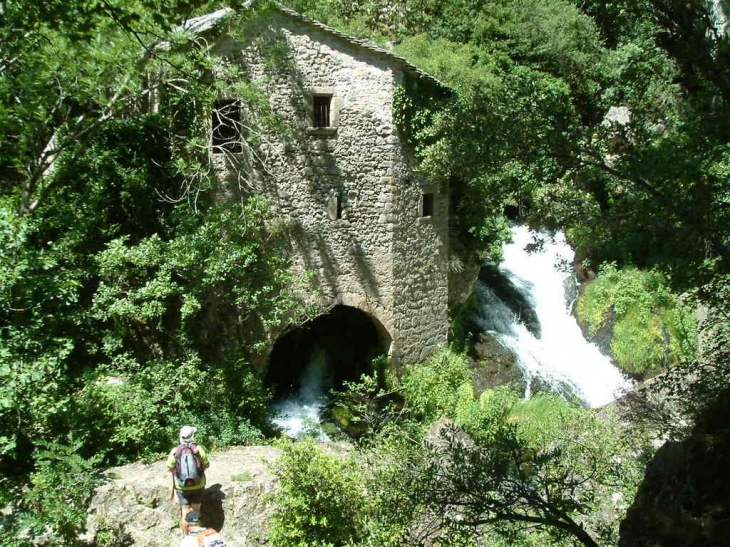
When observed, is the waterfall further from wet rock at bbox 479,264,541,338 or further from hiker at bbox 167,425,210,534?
wet rock at bbox 479,264,541,338

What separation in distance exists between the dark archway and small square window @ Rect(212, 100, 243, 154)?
16.0ft

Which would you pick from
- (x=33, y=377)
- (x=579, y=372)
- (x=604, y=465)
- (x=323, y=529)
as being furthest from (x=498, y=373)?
(x=33, y=377)

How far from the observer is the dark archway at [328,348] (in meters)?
14.2

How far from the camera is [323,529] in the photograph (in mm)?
7070

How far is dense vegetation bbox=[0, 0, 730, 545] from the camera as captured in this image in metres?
5.55

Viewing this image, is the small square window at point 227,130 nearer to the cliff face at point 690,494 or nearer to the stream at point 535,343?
the stream at point 535,343

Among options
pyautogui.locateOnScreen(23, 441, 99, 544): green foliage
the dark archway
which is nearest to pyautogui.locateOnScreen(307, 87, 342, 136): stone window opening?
the dark archway

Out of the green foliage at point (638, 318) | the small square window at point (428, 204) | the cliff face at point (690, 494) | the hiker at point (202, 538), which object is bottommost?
the hiker at point (202, 538)

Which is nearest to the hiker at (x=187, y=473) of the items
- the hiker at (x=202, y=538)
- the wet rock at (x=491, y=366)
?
the hiker at (x=202, y=538)

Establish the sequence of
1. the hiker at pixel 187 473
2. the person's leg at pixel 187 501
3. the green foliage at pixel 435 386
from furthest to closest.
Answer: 1. the green foliage at pixel 435 386
2. the person's leg at pixel 187 501
3. the hiker at pixel 187 473

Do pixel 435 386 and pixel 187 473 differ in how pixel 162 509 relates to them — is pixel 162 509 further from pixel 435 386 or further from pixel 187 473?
pixel 435 386

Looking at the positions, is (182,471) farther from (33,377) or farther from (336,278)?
(336,278)

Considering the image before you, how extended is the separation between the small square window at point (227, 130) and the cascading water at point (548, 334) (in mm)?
7157

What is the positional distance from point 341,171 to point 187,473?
680cm
